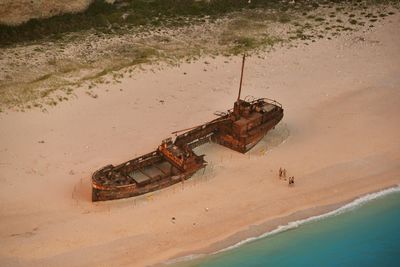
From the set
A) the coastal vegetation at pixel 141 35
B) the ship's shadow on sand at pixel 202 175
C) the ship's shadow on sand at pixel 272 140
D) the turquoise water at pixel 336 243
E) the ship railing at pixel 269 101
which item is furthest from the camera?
the coastal vegetation at pixel 141 35

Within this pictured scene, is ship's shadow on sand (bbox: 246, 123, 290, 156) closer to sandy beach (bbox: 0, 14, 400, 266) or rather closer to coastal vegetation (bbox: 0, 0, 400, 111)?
sandy beach (bbox: 0, 14, 400, 266)

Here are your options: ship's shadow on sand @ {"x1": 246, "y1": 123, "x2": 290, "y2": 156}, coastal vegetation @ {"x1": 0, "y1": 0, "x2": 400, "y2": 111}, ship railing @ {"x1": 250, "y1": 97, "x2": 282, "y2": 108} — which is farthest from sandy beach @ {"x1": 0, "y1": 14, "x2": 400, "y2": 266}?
coastal vegetation @ {"x1": 0, "y1": 0, "x2": 400, "y2": 111}

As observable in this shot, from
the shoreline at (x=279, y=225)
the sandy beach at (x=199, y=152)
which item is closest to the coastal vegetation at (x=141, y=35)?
the sandy beach at (x=199, y=152)

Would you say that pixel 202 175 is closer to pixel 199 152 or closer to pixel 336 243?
pixel 199 152

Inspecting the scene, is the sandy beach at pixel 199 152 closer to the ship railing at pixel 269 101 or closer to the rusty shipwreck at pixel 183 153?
the rusty shipwreck at pixel 183 153

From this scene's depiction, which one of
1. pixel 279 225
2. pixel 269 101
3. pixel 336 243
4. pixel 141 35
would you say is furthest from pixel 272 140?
pixel 141 35

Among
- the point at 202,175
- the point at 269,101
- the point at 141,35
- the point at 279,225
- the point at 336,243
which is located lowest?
the point at 336,243
